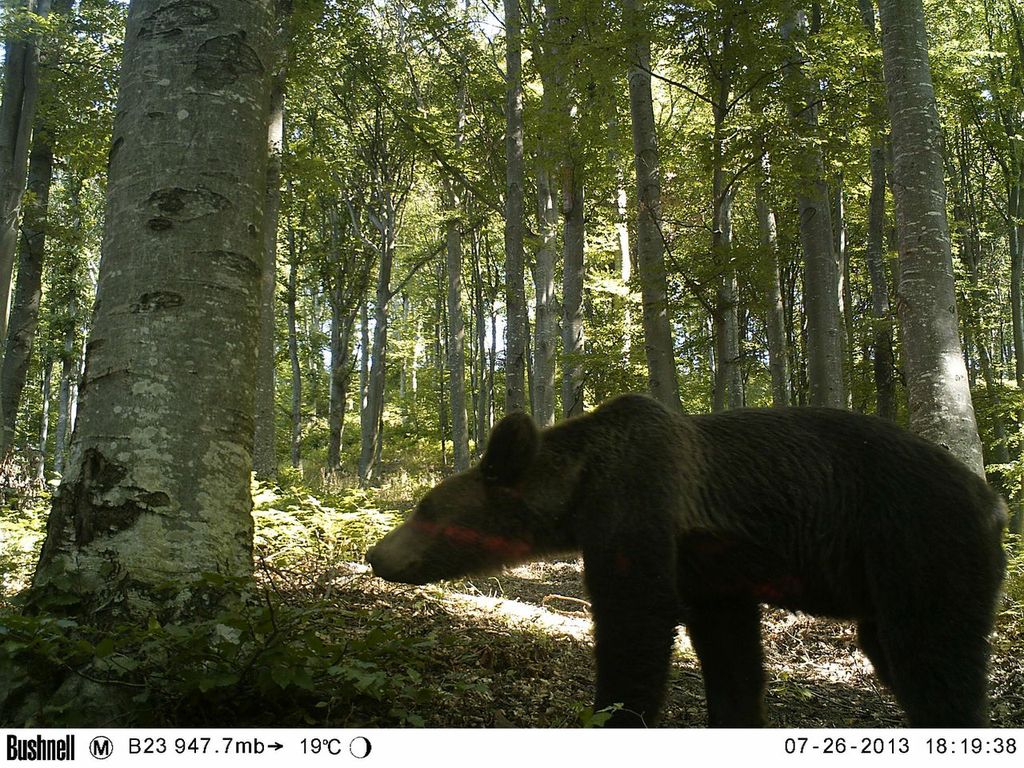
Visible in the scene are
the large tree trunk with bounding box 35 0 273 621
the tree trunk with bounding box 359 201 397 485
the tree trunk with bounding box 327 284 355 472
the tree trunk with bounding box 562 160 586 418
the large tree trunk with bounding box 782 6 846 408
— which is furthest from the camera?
the tree trunk with bounding box 327 284 355 472

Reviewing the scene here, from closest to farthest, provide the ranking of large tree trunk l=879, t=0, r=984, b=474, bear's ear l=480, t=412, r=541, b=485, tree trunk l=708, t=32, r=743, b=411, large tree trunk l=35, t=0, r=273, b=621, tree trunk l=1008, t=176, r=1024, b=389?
large tree trunk l=35, t=0, r=273, b=621 → bear's ear l=480, t=412, r=541, b=485 → large tree trunk l=879, t=0, r=984, b=474 → tree trunk l=708, t=32, r=743, b=411 → tree trunk l=1008, t=176, r=1024, b=389

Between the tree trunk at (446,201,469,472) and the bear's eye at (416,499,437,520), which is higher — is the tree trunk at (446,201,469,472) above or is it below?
above

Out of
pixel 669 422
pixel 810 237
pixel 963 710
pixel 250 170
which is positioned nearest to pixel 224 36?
pixel 250 170

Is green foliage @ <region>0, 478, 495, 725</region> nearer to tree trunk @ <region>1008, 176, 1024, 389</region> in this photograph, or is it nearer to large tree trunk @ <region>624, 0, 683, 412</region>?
large tree trunk @ <region>624, 0, 683, 412</region>

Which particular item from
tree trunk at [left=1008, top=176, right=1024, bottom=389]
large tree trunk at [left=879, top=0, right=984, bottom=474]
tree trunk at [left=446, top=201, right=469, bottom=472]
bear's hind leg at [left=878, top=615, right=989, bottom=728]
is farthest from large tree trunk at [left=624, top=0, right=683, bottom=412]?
tree trunk at [left=1008, top=176, right=1024, bottom=389]

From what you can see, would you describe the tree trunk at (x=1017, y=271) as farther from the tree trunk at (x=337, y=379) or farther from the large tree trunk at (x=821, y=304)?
the tree trunk at (x=337, y=379)

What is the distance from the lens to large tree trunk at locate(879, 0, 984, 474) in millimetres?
6715

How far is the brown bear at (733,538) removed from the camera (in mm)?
3203

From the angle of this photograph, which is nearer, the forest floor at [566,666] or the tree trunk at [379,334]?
the forest floor at [566,666]

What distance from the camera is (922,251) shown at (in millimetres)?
7031

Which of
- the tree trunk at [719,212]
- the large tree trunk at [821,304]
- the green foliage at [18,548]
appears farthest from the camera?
the large tree trunk at [821,304]

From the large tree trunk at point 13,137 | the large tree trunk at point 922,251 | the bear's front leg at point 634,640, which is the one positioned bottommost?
the bear's front leg at point 634,640

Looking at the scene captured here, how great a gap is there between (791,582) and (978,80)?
56.7 ft

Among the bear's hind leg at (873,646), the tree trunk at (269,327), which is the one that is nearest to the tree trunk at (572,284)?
the tree trunk at (269,327)
